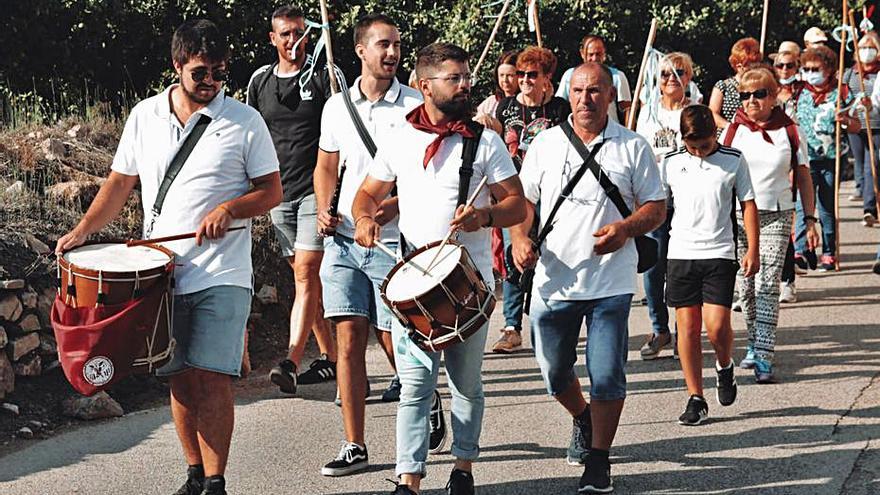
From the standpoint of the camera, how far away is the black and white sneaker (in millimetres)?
7098

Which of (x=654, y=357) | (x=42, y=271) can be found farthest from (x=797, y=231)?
(x=42, y=271)

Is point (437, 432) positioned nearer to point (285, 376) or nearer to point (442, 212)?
point (285, 376)

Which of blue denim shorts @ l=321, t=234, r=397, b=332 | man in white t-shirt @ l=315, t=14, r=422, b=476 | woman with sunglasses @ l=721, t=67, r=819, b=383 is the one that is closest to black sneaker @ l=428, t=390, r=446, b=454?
man in white t-shirt @ l=315, t=14, r=422, b=476

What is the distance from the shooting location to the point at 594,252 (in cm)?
674

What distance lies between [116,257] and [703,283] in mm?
3598

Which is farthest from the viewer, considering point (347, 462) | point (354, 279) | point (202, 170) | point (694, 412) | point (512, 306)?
point (512, 306)

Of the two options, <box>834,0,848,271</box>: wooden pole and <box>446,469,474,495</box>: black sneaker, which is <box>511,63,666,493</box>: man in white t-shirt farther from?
<box>834,0,848,271</box>: wooden pole

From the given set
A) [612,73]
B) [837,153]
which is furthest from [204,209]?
[837,153]

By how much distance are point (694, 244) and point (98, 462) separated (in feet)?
11.4

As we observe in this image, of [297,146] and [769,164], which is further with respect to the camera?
[769,164]

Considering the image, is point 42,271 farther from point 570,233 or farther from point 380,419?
point 570,233

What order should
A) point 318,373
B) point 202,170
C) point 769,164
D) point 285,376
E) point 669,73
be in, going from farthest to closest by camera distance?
point 669,73 < point 769,164 < point 318,373 < point 285,376 < point 202,170

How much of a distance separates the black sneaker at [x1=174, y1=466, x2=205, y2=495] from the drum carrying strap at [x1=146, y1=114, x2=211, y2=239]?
114 centimetres

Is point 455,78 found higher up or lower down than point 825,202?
higher up
